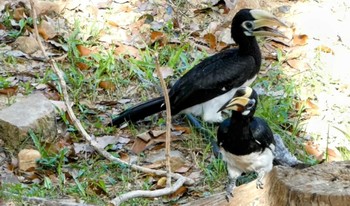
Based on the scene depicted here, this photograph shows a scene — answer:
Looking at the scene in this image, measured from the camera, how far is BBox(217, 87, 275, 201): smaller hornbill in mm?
4262

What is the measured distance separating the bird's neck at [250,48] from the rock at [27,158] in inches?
62.3

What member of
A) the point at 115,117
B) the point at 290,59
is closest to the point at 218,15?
the point at 290,59

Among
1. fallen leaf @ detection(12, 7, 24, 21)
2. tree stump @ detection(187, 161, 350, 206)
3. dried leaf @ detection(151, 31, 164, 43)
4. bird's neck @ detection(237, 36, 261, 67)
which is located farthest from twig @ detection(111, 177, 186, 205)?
fallen leaf @ detection(12, 7, 24, 21)

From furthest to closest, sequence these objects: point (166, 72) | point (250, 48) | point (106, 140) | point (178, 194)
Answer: point (166, 72), point (250, 48), point (106, 140), point (178, 194)

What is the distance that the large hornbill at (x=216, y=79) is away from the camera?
5246 mm

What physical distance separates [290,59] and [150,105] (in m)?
1.36

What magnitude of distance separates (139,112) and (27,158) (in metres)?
0.85

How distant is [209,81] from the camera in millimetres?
5246

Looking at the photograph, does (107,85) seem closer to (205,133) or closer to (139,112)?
(139,112)

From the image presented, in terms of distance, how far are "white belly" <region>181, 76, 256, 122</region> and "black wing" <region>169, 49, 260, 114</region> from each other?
4 cm

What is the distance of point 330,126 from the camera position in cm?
527

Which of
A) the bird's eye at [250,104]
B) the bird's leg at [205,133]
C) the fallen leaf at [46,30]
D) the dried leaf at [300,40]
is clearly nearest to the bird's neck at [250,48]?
the bird's leg at [205,133]

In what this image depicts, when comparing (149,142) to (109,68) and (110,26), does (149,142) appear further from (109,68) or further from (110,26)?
(110,26)

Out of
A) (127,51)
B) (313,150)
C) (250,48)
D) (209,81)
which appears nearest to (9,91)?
(127,51)
